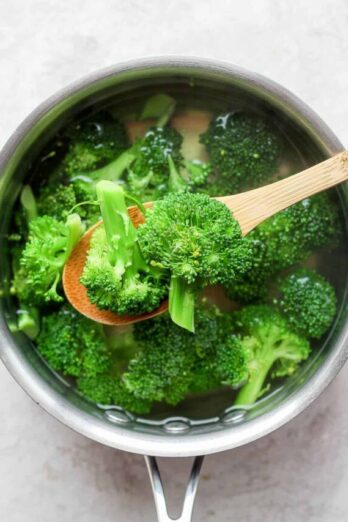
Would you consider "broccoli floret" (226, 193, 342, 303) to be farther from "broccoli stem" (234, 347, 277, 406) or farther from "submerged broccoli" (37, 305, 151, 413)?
"submerged broccoli" (37, 305, 151, 413)

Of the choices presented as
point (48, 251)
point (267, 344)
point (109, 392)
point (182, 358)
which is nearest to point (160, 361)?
point (182, 358)

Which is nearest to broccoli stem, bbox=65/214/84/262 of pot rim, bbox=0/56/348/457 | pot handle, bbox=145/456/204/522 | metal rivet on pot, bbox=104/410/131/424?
pot rim, bbox=0/56/348/457

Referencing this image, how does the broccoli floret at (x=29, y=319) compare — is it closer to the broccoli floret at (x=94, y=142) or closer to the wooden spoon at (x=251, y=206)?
the wooden spoon at (x=251, y=206)

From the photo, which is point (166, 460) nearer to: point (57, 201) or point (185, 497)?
point (185, 497)

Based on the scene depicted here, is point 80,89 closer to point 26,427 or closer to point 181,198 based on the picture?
point 181,198

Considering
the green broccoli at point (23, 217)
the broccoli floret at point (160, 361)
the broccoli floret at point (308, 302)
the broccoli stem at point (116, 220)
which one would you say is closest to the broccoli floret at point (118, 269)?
the broccoli stem at point (116, 220)

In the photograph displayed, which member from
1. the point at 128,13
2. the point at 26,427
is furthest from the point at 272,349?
the point at 128,13

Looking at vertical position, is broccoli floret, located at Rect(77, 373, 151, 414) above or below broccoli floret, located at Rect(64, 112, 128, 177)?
below
